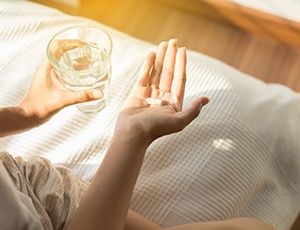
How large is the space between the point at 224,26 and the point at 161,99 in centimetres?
82

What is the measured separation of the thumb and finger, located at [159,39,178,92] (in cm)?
13

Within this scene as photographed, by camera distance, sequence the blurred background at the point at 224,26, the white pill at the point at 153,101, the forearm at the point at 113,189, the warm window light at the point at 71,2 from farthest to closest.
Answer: the warm window light at the point at 71,2, the blurred background at the point at 224,26, the white pill at the point at 153,101, the forearm at the point at 113,189

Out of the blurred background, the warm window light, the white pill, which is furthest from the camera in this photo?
the warm window light

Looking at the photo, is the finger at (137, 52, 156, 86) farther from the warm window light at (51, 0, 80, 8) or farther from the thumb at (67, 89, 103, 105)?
the warm window light at (51, 0, 80, 8)

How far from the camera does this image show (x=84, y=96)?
3.10 ft

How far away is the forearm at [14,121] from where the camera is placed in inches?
37.0

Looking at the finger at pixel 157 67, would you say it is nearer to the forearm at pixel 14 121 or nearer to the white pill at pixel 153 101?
the white pill at pixel 153 101

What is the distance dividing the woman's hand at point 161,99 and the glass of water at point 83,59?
0.09 metres

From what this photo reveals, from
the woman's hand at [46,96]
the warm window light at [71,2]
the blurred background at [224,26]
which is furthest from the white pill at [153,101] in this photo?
the warm window light at [71,2]

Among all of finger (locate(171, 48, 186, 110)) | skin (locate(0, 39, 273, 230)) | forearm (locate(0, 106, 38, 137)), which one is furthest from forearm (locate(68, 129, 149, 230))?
forearm (locate(0, 106, 38, 137))

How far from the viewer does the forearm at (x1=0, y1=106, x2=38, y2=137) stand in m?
0.94

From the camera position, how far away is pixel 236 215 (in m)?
0.96

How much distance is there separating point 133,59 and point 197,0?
1.97ft

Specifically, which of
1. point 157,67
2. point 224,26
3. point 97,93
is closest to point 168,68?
point 157,67
